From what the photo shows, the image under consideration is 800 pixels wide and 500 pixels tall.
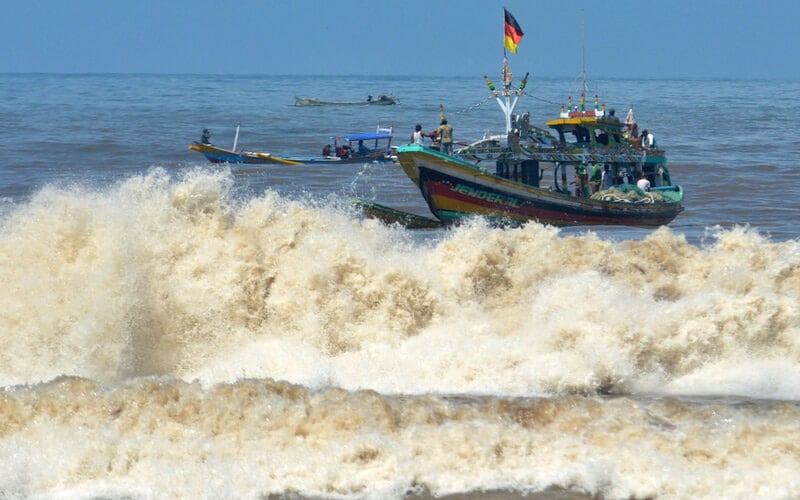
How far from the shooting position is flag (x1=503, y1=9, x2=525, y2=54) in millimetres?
22125

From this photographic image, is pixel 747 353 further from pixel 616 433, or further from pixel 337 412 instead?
pixel 337 412

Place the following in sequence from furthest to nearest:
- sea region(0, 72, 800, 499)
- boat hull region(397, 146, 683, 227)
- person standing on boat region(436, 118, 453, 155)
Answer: person standing on boat region(436, 118, 453, 155) < boat hull region(397, 146, 683, 227) < sea region(0, 72, 800, 499)

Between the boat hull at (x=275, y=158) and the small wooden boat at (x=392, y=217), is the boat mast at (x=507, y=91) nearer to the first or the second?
the small wooden boat at (x=392, y=217)

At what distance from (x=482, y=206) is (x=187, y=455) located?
1400cm

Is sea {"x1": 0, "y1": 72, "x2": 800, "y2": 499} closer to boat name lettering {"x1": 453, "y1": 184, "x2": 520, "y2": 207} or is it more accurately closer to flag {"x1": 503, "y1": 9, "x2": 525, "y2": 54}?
boat name lettering {"x1": 453, "y1": 184, "x2": 520, "y2": 207}

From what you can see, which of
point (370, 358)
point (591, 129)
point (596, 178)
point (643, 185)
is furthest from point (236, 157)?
point (370, 358)

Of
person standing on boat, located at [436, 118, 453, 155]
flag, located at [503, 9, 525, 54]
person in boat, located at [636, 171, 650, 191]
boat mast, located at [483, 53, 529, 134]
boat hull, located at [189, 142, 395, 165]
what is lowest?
boat hull, located at [189, 142, 395, 165]

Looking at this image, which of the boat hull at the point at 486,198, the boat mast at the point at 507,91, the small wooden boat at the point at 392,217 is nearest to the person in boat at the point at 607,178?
the boat hull at the point at 486,198

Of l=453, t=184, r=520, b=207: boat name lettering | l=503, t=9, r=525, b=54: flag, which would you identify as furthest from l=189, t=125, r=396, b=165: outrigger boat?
l=453, t=184, r=520, b=207: boat name lettering

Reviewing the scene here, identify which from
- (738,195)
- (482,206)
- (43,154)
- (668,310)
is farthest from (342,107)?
(668,310)

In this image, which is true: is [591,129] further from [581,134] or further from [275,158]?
[275,158]

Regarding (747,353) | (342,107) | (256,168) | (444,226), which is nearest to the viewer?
(747,353)

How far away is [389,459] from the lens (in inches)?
282

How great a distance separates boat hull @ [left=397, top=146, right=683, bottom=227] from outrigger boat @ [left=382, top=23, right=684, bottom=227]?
19 millimetres
